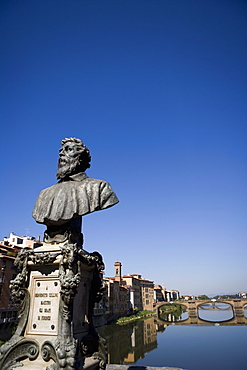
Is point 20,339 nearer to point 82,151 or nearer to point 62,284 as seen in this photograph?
point 62,284

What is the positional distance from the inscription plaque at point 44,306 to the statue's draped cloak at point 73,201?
129 cm

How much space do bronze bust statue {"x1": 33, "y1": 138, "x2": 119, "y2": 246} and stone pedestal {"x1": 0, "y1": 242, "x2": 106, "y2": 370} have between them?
48 cm

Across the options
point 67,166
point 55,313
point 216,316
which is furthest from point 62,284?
point 216,316

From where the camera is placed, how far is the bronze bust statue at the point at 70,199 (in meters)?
6.13

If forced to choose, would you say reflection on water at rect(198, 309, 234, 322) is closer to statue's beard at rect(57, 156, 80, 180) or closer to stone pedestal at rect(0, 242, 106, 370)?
stone pedestal at rect(0, 242, 106, 370)

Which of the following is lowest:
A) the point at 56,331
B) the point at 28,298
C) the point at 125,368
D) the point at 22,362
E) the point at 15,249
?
the point at 125,368

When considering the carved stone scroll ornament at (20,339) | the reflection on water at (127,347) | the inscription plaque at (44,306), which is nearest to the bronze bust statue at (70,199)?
the carved stone scroll ornament at (20,339)

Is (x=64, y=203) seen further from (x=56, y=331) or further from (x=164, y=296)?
(x=164, y=296)

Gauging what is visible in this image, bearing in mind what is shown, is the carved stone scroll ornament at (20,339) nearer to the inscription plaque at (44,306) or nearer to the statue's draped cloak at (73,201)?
the inscription plaque at (44,306)

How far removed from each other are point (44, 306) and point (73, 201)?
2.21 m

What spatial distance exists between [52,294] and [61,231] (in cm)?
131

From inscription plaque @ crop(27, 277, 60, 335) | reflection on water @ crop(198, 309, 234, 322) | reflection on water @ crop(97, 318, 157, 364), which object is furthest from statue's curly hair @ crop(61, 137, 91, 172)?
reflection on water @ crop(198, 309, 234, 322)

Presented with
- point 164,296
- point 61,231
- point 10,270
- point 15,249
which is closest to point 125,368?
point 61,231

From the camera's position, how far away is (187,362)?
2131 centimetres
